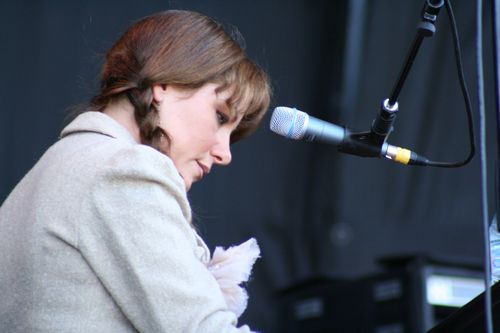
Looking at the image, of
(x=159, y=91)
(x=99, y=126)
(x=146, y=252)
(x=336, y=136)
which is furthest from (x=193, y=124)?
(x=146, y=252)

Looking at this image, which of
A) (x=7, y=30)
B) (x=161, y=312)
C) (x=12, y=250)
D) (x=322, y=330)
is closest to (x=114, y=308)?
(x=161, y=312)

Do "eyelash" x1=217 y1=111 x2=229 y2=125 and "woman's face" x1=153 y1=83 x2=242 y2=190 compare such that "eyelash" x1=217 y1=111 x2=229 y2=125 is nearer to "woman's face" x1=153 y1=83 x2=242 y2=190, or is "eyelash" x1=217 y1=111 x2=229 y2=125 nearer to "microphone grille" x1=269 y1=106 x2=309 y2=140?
"woman's face" x1=153 y1=83 x2=242 y2=190

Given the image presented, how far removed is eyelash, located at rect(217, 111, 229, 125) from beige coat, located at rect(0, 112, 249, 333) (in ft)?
1.13

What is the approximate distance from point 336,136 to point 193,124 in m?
0.33

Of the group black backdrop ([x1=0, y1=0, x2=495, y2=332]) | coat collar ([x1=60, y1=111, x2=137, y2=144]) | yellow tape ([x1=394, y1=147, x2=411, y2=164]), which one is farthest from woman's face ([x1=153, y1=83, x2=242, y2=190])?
black backdrop ([x1=0, y1=0, x2=495, y2=332])

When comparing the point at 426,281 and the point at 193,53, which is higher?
the point at 193,53

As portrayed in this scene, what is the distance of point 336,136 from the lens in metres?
2.00

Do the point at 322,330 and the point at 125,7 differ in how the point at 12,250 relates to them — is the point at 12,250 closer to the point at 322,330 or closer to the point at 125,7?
the point at 125,7

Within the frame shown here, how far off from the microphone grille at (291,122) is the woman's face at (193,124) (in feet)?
0.54

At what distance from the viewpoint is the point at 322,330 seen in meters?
4.45

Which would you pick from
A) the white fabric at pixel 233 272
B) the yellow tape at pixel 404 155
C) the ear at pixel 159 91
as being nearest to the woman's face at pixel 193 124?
the ear at pixel 159 91

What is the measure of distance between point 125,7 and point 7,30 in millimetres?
527

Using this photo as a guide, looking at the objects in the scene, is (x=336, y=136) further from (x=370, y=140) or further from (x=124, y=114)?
(x=124, y=114)

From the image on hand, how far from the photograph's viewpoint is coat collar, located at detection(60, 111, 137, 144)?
1936 mm
